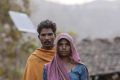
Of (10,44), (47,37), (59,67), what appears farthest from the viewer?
(10,44)

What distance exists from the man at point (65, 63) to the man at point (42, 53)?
0.53m

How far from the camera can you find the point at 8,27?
25766 mm

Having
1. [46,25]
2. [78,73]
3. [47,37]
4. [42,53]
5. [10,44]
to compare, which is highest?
[46,25]

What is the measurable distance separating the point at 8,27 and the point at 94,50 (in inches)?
201

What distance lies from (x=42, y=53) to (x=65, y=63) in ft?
2.03

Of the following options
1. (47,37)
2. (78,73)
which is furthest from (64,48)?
(47,37)

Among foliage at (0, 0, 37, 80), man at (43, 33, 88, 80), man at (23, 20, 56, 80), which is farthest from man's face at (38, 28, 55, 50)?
foliage at (0, 0, 37, 80)

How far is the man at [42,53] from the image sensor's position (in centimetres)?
585

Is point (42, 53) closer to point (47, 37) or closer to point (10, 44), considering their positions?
point (47, 37)

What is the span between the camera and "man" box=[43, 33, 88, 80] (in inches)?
207

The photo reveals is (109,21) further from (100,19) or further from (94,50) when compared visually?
(94,50)

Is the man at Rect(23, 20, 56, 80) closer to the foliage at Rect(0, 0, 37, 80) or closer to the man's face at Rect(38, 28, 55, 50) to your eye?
the man's face at Rect(38, 28, 55, 50)

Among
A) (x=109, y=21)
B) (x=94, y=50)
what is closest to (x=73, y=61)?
(x=94, y=50)

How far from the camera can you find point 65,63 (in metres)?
5.34
